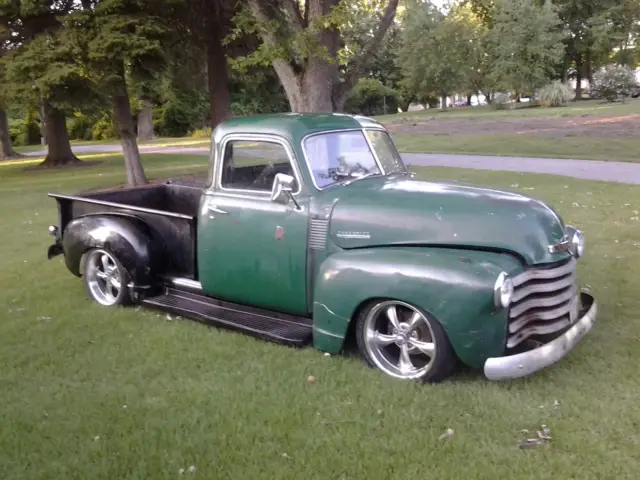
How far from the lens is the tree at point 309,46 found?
9455mm

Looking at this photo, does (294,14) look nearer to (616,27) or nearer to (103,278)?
(103,278)

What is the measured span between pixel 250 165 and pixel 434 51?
4896 cm

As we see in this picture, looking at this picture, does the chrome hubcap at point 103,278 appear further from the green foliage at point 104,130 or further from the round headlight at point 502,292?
the green foliage at point 104,130

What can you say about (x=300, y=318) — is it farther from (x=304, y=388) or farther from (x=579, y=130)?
A: (x=579, y=130)

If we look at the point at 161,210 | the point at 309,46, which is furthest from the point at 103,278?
the point at 309,46

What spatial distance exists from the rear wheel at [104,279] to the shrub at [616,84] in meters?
40.3

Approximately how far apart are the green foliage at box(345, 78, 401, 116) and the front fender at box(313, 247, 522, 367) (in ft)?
147

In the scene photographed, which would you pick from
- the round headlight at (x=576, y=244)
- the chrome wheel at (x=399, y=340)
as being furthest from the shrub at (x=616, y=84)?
the chrome wheel at (x=399, y=340)

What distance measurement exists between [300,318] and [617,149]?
17.3 metres

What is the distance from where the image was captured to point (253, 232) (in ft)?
17.1

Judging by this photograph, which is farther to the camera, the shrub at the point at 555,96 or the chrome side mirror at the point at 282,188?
the shrub at the point at 555,96

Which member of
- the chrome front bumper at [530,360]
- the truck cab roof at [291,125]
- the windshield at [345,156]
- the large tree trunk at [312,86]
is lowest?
the chrome front bumper at [530,360]

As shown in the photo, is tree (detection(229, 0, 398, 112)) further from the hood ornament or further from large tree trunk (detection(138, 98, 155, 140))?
large tree trunk (detection(138, 98, 155, 140))

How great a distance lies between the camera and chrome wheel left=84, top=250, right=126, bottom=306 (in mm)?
6280
